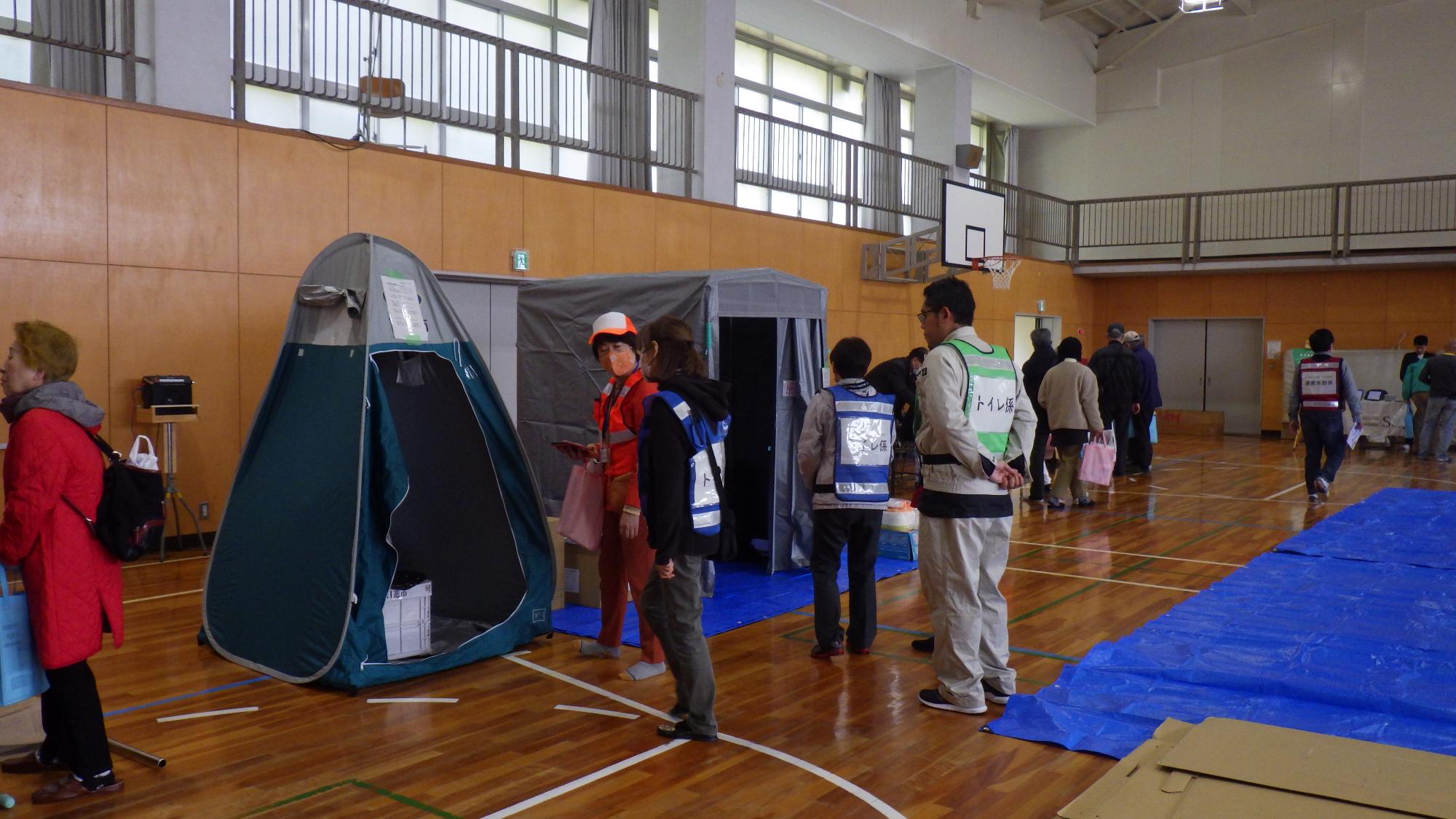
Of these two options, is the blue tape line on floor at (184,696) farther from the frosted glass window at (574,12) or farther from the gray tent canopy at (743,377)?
the frosted glass window at (574,12)

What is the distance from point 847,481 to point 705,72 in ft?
24.6

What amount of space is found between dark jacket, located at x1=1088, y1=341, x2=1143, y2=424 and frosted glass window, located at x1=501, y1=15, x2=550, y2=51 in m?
6.54

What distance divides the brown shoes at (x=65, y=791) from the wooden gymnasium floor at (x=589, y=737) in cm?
5

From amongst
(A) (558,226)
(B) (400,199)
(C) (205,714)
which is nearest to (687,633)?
(C) (205,714)

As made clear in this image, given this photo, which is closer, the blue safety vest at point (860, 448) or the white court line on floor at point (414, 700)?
the white court line on floor at point (414, 700)

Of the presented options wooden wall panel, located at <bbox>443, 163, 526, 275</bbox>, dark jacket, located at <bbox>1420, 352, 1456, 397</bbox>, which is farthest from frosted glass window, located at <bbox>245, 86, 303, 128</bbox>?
dark jacket, located at <bbox>1420, 352, 1456, 397</bbox>

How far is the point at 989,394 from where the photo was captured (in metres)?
3.93

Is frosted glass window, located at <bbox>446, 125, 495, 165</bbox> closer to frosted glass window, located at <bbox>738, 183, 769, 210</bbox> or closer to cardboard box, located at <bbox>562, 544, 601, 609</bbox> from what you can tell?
frosted glass window, located at <bbox>738, 183, 769, 210</bbox>

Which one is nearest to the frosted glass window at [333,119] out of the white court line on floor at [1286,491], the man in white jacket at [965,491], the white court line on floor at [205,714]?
the white court line on floor at [205,714]

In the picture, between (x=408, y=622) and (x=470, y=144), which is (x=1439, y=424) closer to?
(x=470, y=144)

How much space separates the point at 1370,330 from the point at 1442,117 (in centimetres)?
330

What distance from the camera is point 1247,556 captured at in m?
6.88

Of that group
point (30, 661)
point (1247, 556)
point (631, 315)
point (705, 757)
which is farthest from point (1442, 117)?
point (30, 661)

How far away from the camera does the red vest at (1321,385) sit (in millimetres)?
8711
